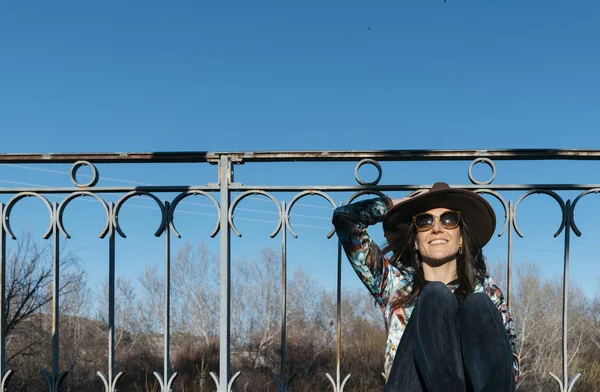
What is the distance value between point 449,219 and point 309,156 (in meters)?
0.64

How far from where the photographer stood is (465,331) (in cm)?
157

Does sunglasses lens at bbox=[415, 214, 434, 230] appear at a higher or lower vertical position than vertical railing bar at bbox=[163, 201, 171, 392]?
higher

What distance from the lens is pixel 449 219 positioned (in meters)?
1.99

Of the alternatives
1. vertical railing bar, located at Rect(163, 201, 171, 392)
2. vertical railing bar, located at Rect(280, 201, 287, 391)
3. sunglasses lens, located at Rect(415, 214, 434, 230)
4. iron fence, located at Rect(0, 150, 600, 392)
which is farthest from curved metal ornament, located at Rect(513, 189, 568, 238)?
vertical railing bar, located at Rect(163, 201, 171, 392)

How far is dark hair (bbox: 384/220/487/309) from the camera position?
2021mm

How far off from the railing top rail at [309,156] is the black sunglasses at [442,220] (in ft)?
1.08

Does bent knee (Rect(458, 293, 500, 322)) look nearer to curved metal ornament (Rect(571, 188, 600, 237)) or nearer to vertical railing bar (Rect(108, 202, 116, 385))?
curved metal ornament (Rect(571, 188, 600, 237))

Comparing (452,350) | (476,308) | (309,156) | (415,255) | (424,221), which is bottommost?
(452,350)

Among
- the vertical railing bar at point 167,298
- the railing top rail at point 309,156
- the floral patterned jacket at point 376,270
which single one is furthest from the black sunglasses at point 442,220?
the vertical railing bar at point 167,298

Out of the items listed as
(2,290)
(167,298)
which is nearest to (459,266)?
(167,298)

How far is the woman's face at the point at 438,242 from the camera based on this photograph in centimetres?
197

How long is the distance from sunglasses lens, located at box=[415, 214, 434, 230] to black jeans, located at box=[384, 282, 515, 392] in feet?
1.32

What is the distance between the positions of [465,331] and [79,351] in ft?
26.5

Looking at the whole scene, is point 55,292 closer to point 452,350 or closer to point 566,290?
point 452,350
